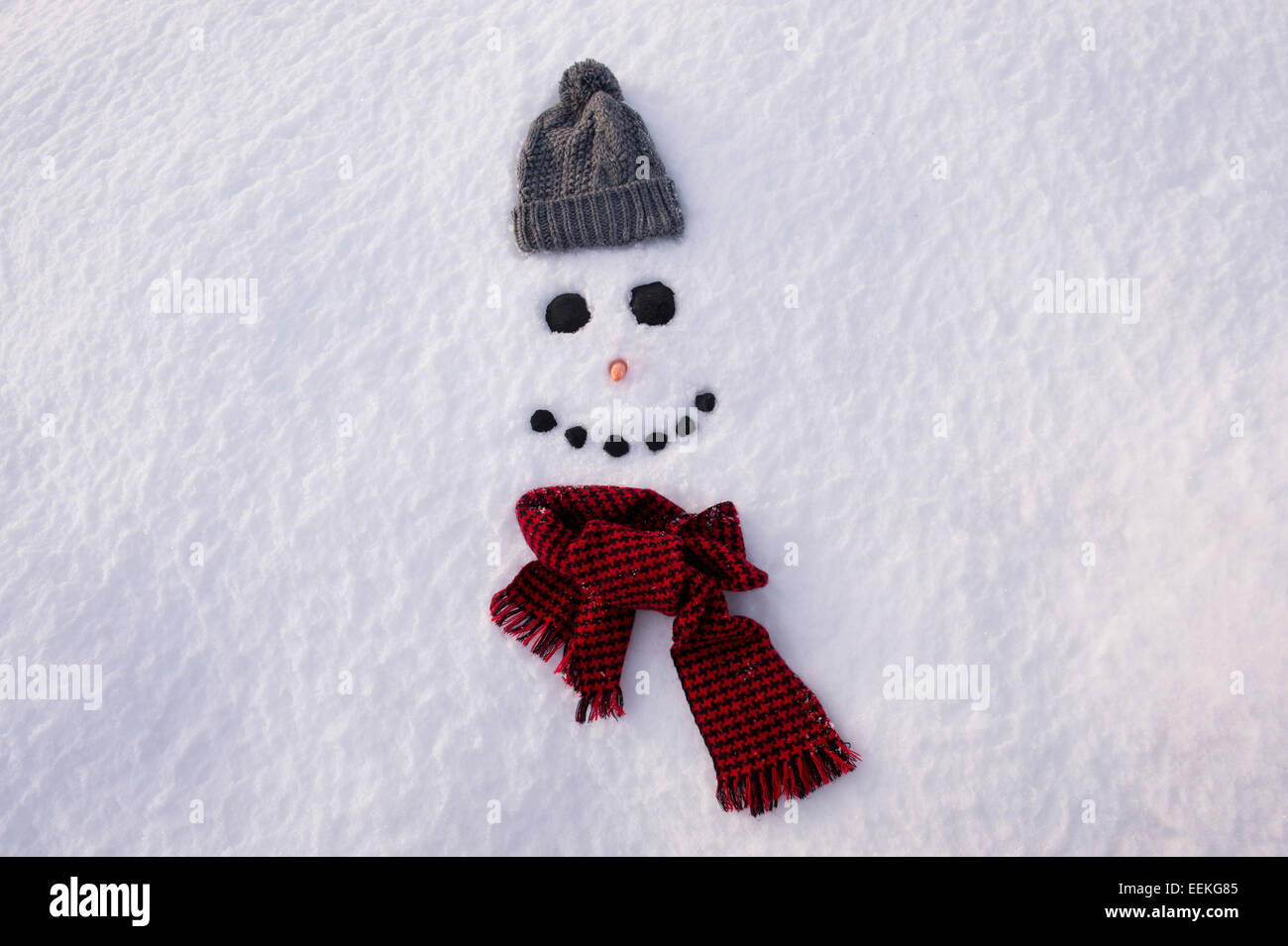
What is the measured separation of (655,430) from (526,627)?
Result: 0.38m

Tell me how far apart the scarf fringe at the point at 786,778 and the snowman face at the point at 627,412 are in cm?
52

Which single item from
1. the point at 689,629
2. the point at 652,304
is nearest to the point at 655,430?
the point at 652,304

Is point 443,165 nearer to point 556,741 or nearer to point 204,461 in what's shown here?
point 204,461

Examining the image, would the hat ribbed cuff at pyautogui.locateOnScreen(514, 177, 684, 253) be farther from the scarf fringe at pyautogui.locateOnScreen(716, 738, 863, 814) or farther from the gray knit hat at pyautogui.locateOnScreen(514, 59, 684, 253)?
the scarf fringe at pyautogui.locateOnScreen(716, 738, 863, 814)

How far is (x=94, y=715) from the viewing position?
1.38 m

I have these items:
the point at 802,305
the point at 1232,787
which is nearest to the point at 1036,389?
the point at 802,305

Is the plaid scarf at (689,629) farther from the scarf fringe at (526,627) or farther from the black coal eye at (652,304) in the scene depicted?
the black coal eye at (652,304)

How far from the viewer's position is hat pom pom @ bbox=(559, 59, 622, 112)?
1.51 meters

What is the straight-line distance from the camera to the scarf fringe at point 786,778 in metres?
1.30

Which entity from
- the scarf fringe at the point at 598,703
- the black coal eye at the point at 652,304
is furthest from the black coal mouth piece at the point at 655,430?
the scarf fringe at the point at 598,703

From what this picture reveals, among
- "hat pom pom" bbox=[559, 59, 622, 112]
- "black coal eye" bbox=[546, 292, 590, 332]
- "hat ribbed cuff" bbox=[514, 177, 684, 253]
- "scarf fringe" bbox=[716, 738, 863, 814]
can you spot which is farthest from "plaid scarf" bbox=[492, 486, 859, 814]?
"hat pom pom" bbox=[559, 59, 622, 112]

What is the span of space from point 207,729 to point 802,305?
3.88ft

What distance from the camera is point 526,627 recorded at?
138 centimetres

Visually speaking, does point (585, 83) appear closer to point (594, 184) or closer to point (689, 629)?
point (594, 184)
